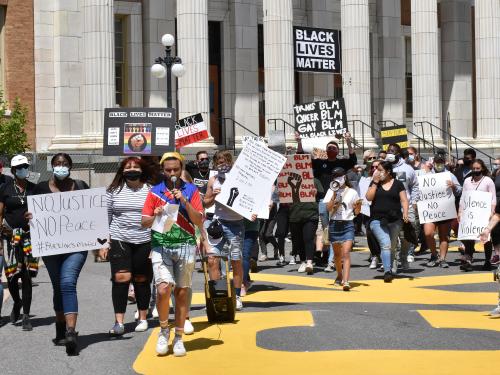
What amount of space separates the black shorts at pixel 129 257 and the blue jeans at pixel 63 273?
1.11ft

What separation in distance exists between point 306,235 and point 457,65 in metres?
24.1

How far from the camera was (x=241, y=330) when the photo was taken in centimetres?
1249

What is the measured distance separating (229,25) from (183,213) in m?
25.2

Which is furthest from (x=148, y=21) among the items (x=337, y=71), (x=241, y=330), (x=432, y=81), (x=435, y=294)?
(x=241, y=330)

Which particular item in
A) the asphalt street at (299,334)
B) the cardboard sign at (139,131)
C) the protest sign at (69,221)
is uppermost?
the cardboard sign at (139,131)

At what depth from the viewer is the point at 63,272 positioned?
1158 cm

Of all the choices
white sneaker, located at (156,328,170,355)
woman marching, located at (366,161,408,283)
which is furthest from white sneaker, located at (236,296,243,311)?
woman marching, located at (366,161,408,283)

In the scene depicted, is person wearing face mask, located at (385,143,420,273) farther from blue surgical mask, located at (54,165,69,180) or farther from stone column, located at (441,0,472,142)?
stone column, located at (441,0,472,142)

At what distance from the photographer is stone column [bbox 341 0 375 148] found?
34.5 metres

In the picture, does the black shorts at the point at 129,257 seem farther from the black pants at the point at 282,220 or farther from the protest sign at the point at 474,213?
the protest sign at the point at 474,213

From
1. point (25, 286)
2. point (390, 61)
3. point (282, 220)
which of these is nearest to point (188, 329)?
point (25, 286)

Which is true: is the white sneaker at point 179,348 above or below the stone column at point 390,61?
below

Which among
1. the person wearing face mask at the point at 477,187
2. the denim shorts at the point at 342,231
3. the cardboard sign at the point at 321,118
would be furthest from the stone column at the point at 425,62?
the denim shorts at the point at 342,231

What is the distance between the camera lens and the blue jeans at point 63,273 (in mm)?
11406
